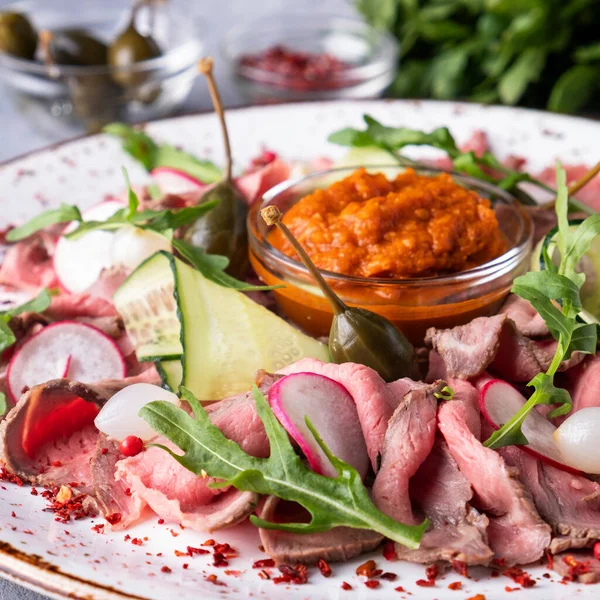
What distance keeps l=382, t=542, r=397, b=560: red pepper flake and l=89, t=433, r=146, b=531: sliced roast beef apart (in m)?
0.87

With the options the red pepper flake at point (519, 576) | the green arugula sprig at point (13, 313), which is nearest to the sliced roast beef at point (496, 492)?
the red pepper flake at point (519, 576)

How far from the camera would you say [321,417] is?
3.04m

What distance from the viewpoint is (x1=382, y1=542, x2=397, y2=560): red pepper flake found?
113 inches

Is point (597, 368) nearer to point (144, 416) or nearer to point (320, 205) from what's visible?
point (320, 205)

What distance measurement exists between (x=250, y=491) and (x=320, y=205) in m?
1.48

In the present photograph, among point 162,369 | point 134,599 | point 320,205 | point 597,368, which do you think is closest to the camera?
point 134,599

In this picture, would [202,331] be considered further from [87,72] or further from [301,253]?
[87,72]

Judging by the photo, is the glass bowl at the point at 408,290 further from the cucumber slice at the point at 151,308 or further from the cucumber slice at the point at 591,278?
the cucumber slice at the point at 151,308

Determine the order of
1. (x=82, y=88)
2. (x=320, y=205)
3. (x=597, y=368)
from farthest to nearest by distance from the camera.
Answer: (x=82, y=88) < (x=320, y=205) < (x=597, y=368)

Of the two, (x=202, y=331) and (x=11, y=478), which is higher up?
(x=202, y=331)

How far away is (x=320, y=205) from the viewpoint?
3.90 m

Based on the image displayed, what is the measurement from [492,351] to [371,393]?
0.51 metres

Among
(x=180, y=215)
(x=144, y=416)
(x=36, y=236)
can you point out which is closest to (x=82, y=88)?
(x=36, y=236)

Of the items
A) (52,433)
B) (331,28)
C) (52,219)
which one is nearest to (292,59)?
(331,28)
